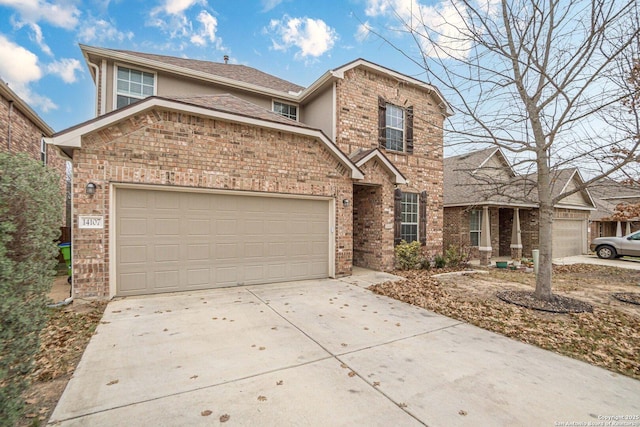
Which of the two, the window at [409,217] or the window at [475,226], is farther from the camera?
the window at [475,226]

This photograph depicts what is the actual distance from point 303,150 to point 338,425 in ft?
21.7

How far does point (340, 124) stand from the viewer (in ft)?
32.1

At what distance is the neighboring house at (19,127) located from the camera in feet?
31.2

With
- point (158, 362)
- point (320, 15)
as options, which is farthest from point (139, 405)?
point (320, 15)

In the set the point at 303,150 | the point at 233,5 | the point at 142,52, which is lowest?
the point at 303,150

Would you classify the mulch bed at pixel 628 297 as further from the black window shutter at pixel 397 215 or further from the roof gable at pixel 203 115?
the roof gable at pixel 203 115

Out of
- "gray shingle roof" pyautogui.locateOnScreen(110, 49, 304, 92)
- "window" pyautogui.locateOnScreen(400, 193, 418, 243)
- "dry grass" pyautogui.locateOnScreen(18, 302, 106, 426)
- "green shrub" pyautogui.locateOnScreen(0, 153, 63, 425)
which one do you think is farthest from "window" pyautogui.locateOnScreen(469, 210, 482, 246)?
"green shrub" pyautogui.locateOnScreen(0, 153, 63, 425)

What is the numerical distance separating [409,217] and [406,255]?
1606mm

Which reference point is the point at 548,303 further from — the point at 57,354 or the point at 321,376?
the point at 57,354

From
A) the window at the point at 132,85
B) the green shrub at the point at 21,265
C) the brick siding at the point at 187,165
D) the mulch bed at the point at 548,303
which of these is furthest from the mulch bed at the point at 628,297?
the window at the point at 132,85

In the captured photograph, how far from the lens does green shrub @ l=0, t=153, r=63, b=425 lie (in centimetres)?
178

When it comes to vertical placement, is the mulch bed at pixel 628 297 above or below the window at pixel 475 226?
below

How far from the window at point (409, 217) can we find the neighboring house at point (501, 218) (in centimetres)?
247

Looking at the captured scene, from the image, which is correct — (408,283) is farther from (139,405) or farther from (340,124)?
(139,405)
